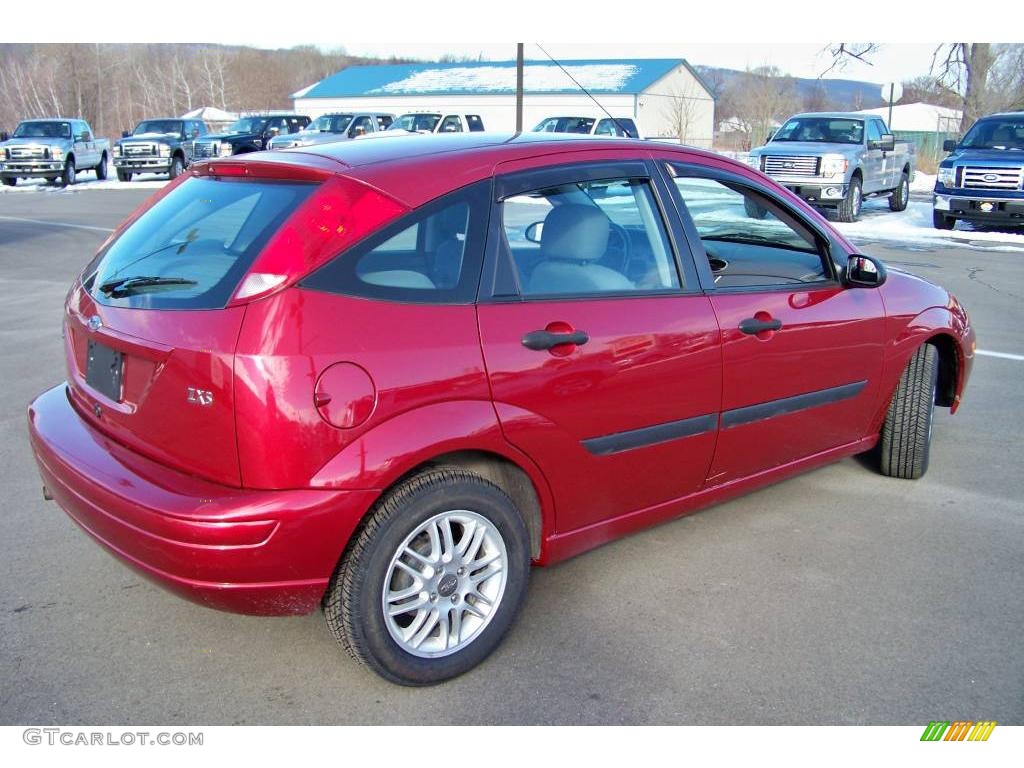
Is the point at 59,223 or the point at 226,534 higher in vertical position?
the point at 226,534

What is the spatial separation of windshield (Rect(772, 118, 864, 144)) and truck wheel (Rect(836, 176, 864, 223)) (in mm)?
888

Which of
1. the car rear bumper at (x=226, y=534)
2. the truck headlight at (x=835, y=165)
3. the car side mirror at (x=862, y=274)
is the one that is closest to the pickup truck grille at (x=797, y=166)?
the truck headlight at (x=835, y=165)

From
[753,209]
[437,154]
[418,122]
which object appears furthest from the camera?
[418,122]

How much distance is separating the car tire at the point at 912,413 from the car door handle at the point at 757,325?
1.18 meters

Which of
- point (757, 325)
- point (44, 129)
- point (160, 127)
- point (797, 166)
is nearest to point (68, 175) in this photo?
point (44, 129)

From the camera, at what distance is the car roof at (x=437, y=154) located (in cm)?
313

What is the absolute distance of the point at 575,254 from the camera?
3.59 m

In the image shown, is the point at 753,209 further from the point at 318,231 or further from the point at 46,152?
the point at 46,152

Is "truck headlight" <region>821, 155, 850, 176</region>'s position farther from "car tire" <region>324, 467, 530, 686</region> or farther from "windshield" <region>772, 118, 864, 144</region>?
"car tire" <region>324, 467, 530, 686</region>

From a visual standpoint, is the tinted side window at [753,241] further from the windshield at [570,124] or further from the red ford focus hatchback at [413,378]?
the windshield at [570,124]

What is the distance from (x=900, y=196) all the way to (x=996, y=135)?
4397 millimetres

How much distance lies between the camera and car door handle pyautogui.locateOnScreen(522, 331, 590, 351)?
10.5ft

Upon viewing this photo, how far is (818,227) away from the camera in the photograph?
4.38 metres

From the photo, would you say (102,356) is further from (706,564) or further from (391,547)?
(706,564)
